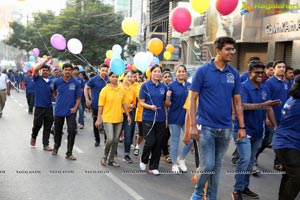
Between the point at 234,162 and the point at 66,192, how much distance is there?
3.41 meters

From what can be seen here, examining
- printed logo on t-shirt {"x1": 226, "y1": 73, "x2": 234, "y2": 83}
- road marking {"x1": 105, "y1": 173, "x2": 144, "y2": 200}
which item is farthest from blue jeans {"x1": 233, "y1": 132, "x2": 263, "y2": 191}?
road marking {"x1": 105, "y1": 173, "x2": 144, "y2": 200}

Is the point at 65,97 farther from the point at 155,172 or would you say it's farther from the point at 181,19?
the point at 181,19

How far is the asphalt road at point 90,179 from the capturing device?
495cm

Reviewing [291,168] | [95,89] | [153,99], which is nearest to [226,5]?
[95,89]

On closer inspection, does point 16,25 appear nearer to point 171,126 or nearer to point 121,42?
point 121,42

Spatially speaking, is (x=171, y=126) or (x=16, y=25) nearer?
(x=171, y=126)

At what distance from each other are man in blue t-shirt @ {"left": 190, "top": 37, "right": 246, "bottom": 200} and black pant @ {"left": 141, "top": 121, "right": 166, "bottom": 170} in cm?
211

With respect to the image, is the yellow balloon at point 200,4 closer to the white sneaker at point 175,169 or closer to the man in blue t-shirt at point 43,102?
the man in blue t-shirt at point 43,102

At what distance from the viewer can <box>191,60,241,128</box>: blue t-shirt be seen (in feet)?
12.8

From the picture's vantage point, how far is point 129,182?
219 inches

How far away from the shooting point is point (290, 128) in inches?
157

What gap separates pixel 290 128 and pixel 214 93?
0.92 metres

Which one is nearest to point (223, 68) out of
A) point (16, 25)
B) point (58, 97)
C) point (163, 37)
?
point (58, 97)

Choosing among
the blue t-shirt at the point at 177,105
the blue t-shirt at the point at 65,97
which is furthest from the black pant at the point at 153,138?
the blue t-shirt at the point at 65,97
